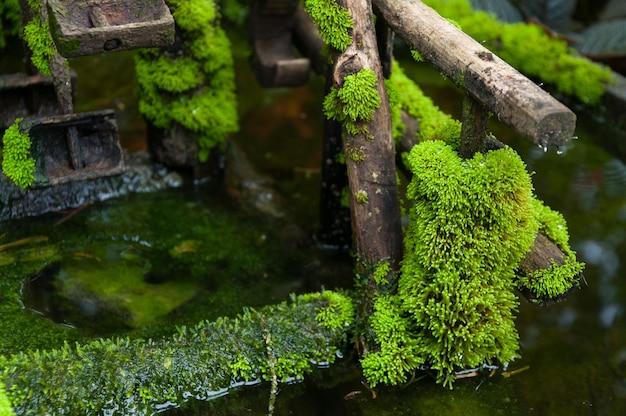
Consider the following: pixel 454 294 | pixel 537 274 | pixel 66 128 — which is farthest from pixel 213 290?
pixel 537 274

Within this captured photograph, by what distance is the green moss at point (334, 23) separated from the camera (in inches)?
143

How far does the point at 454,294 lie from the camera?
3.34 metres

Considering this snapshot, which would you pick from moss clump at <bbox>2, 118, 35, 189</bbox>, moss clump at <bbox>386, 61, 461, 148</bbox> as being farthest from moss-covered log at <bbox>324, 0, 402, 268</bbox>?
moss clump at <bbox>2, 118, 35, 189</bbox>

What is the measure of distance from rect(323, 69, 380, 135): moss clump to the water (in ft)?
3.63

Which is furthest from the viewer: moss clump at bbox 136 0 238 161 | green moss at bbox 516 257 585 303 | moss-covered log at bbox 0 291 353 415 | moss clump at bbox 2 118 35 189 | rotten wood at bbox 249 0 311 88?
rotten wood at bbox 249 0 311 88

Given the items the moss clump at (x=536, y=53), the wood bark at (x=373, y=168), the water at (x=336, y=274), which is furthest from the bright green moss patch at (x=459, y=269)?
the moss clump at (x=536, y=53)

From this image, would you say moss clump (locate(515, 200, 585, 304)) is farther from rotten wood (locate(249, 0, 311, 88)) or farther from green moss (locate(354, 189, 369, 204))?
rotten wood (locate(249, 0, 311, 88))

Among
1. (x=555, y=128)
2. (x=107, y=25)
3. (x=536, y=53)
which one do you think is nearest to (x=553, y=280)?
(x=555, y=128)

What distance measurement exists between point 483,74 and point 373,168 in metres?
0.80

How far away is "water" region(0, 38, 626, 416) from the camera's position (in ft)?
11.9

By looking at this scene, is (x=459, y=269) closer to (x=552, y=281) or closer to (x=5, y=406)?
(x=552, y=281)

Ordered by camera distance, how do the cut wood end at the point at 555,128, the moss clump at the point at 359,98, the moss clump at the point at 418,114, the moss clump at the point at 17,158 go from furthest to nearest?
the moss clump at the point at 17,158 < the moss clump at the point at 418,114 < the moss clump at the point at 359,98 < the cut wood end at the point at 555,128

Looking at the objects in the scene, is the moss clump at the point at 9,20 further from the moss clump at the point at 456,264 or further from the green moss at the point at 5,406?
the moss clump at the point at 456,264

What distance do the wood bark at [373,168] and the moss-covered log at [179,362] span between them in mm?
359
